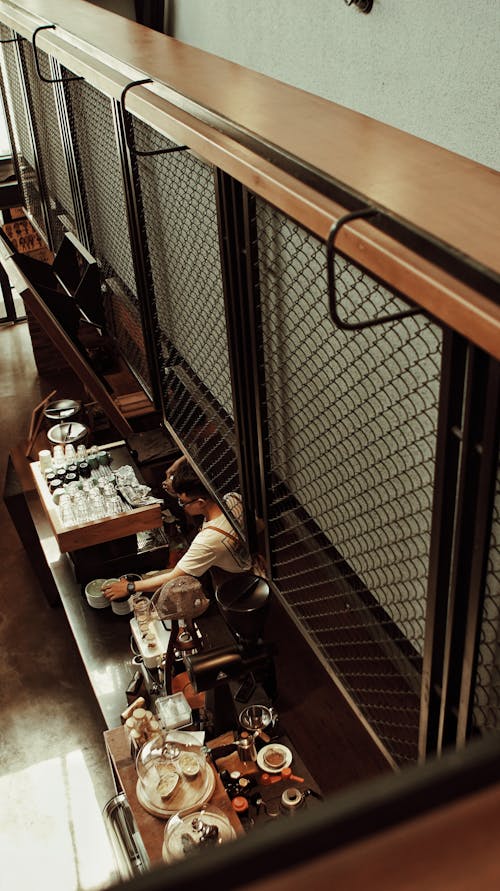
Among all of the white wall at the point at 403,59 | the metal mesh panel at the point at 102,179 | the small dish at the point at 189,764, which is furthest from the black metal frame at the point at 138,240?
the small dish at the point at 189,764

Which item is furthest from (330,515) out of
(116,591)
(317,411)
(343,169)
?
(116,591)

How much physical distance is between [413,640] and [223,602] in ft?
5.02

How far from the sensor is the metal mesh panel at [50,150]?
3.91 meters

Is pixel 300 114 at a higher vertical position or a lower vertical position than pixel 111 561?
higher

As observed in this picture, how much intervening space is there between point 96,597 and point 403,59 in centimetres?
344

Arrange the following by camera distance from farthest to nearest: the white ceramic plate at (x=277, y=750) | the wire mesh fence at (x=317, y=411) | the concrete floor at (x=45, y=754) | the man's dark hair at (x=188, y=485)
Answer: the concrete floor at (x=45, y=754)
the man's dark hair at (x=188, y=485)
the white ceramic plate at (x=277, y=750)
the wire mesh fence at (x=317, y=411)

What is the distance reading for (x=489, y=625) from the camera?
1.35m

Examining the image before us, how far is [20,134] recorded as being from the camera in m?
5.18

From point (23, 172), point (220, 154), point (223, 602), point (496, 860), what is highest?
point (496, 860)

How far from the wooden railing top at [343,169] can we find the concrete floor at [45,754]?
390 cm

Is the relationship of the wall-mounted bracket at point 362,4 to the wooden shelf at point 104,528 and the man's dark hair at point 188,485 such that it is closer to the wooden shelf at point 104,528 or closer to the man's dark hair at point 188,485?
the man's dark hair at point 188,485

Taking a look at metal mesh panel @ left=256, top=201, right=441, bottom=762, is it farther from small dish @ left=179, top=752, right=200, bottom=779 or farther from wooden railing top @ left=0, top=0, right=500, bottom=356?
small dish @ left=179, top=752, right=200, bottom=779

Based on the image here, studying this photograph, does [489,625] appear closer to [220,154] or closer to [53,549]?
[220,154]

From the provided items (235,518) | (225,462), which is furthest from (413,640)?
(225,462)
